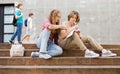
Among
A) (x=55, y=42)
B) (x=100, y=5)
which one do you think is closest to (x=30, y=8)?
(x=100, y=5)

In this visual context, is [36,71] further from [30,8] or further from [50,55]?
[30,8]

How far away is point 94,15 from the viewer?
18.2 metres

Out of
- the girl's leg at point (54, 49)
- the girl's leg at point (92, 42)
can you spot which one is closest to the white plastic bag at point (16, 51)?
the girl's leg at point (54, 49)

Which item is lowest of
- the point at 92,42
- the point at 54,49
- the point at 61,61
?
the point at 61,61

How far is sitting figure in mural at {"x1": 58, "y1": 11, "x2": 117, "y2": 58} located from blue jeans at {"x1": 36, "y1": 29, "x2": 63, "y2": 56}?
0.25 metres

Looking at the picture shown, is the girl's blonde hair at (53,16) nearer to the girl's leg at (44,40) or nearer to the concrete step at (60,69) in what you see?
the girl's leg at (44,40)

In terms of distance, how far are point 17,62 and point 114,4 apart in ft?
34.7

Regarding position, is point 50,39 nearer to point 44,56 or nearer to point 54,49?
point 54,49

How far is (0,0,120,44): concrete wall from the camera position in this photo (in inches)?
709

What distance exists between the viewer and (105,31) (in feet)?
59.2

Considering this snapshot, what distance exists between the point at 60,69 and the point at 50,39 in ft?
3.32

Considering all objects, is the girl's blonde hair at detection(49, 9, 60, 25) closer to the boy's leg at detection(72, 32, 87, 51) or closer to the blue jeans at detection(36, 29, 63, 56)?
the blue jeans at detection(36, 29, 63, 56)

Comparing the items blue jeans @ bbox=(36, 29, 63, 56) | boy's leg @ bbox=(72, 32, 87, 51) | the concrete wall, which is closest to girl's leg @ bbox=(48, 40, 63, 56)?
blue jeans @ bbox=(36, 29, 63, 56)

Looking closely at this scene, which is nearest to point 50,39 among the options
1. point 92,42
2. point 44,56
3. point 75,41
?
point 44,56
